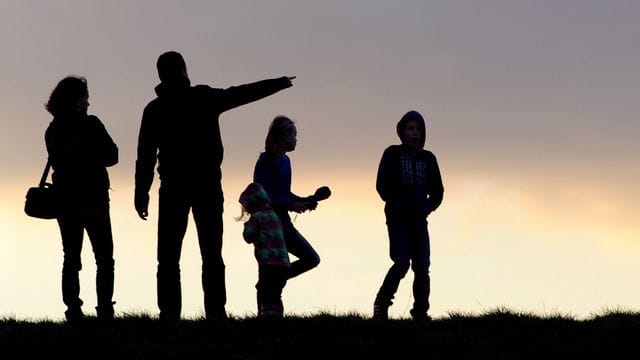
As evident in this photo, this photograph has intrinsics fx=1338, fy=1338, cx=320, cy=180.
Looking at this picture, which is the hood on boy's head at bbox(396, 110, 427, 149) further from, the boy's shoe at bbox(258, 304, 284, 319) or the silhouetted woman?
the silhouetted woman

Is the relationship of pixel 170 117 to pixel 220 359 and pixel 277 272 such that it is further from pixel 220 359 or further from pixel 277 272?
pixel 220 359

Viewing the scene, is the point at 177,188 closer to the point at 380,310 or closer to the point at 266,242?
the point at 266,242

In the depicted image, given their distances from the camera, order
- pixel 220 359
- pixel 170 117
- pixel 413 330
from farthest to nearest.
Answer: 1. pixel 170 117
2. pixel 413 330
3. pixel 220 359

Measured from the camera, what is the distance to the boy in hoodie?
1778cm

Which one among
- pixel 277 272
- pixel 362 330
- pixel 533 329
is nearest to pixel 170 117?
pixel 277 272

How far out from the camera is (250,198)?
16922 millimetres

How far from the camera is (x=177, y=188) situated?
53.3 feet

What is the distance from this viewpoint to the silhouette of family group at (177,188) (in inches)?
627

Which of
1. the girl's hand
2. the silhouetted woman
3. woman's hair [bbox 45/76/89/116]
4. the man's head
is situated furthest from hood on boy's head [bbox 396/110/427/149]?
woman's hair [bbox 45/76/89/116]

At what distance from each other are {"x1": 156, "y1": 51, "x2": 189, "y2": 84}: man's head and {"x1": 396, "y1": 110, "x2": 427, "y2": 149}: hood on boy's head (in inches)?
129

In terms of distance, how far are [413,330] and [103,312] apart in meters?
3.78

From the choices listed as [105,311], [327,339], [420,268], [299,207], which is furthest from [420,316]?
[105,311]

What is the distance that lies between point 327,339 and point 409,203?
146 inches

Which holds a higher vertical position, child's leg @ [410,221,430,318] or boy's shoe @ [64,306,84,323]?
child's leg @ [410,221,430,318]
